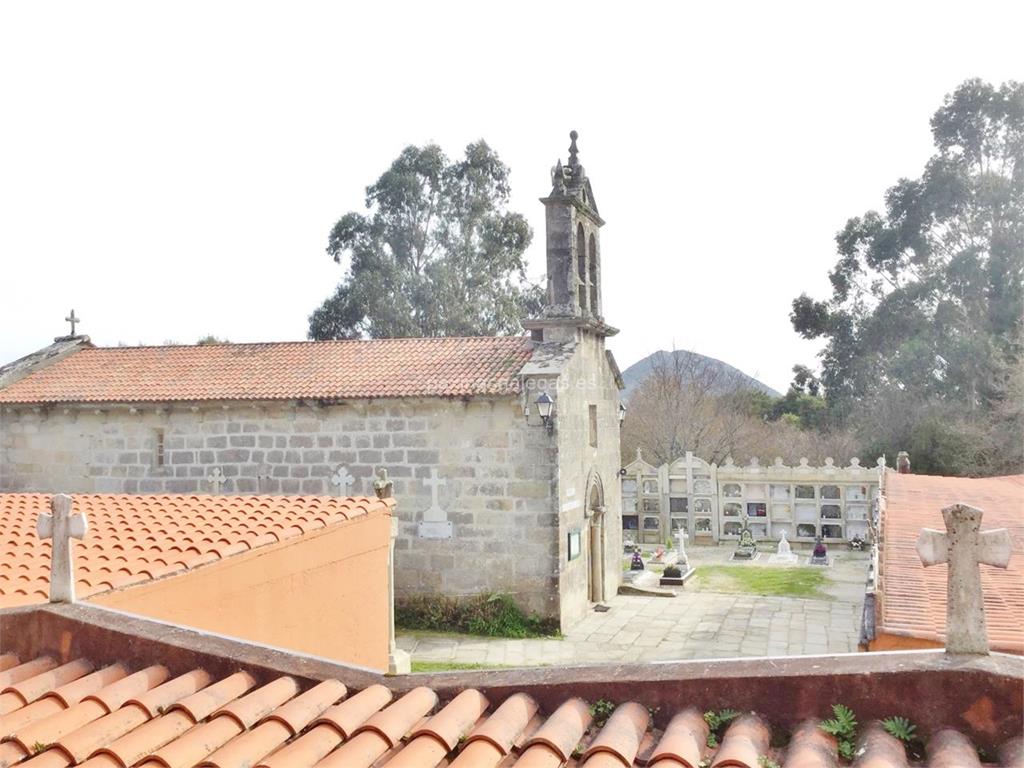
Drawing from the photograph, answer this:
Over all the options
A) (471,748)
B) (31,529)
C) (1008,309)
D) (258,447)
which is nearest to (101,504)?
(31,529)

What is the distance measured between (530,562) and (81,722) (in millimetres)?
11587

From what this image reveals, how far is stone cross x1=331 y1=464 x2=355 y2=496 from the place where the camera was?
15750mm

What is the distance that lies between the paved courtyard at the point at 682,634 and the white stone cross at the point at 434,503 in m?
1.98

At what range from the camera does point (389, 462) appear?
15.6 metres

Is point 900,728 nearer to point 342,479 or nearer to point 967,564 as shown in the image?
point 967,564

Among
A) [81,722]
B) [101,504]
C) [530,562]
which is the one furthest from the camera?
[530,562]

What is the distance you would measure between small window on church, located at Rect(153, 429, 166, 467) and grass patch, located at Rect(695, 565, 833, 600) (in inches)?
448

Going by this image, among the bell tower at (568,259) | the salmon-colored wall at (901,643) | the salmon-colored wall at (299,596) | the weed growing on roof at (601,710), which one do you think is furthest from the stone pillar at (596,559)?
the weed growing on roof at (601,710)

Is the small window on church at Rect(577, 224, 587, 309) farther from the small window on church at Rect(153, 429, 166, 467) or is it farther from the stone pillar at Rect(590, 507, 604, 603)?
the small window on church at Rect(153, 429, 166, 467)

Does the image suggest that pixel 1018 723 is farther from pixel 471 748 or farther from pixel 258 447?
pixel 258 447

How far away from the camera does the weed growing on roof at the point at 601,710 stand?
3576mm

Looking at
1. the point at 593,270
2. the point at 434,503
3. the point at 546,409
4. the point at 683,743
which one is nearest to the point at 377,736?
the point at 683,743

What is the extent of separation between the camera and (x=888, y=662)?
341 cm

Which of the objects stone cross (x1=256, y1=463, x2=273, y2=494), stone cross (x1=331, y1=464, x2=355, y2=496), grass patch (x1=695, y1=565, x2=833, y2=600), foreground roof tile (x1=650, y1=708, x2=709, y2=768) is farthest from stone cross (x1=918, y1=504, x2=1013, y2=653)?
grass patch (x1=695, y1=565, x2=833, y2=600)
